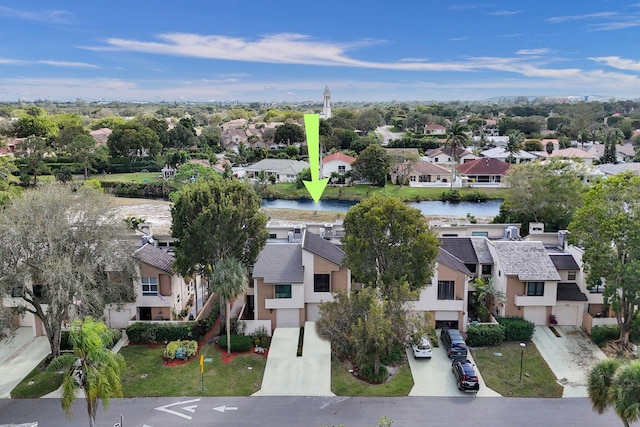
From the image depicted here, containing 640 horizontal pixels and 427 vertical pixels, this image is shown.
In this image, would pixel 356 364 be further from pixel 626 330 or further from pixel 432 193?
pixel 432 193

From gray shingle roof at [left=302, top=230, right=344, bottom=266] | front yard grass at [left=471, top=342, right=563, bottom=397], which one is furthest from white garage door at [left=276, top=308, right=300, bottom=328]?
front yard grass at [left=471, top=342, right=563, bottom=397]

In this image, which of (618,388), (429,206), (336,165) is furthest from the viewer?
(336,165)

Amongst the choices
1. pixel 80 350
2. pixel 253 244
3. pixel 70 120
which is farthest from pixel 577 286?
pixel 70 120

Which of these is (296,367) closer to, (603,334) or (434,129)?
(603,334)

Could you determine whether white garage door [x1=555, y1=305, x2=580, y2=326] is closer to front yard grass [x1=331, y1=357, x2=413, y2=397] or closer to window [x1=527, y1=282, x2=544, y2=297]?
window [x1=527, y1=282, x2=544, y2=297]

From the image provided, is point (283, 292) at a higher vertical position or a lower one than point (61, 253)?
lower

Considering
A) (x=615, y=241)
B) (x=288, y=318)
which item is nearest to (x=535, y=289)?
(x=615, y=241)

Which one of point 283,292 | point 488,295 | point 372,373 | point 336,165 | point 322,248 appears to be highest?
point 336,165
